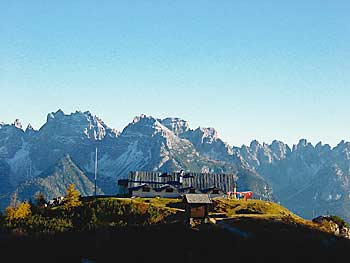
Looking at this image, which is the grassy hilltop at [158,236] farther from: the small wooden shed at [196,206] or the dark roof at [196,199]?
the dark roof at [196,199]

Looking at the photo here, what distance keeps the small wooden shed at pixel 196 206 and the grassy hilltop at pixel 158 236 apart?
2.63 m

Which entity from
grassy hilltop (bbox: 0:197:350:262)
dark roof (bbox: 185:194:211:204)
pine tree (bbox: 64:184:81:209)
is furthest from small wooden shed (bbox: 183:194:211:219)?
pine tree (bbox: 64:184:81:209)

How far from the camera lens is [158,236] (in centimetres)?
8000

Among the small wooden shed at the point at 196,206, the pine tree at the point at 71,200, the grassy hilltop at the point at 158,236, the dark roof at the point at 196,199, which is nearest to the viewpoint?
the grassy hilltop at the point at 158,236

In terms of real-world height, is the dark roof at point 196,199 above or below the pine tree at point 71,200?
below

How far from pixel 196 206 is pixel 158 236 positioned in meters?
14.5

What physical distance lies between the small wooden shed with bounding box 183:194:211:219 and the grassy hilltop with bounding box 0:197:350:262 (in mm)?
2627

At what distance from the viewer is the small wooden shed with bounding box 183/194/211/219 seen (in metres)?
92.1

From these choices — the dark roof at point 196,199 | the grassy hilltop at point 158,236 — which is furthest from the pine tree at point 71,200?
the dark roof at point 196,199

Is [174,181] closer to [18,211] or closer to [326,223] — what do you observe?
[18,211]

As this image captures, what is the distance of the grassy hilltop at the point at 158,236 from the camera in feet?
217

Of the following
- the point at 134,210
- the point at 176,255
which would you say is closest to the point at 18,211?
the point at 134,210

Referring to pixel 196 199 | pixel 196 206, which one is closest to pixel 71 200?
pixel 196 206

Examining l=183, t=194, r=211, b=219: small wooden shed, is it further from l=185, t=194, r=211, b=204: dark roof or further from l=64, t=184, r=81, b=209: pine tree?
l=64, t=184, r=81, b=209: pine tree
